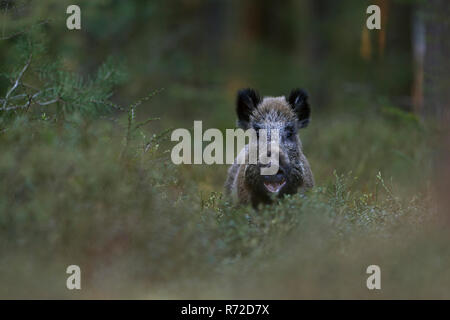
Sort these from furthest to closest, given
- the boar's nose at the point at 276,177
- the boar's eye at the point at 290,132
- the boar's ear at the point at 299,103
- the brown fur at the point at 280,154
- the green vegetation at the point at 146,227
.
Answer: the boar's ear at the point at 299,103
the boar's eye at the point at 290,132
the brown fur at the point at 280,154
the boar's nose at the point at 276,177
the green vegetation at the point at 146,227

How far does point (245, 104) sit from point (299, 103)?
683 millimetres

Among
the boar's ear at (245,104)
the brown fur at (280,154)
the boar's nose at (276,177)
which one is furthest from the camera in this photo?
the boar's ear at (245,104)

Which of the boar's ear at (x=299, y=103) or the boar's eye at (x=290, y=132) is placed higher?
the boar's ear at (x=299, y=103)

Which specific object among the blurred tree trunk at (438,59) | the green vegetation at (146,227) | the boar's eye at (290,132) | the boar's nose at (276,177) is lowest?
the green vegetation at (146,227)

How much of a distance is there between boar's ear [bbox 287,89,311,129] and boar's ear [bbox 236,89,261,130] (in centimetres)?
42

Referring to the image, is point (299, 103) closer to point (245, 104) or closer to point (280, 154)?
point (245, 104)

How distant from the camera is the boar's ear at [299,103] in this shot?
7.89 meters

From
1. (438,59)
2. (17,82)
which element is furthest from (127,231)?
(438,59)

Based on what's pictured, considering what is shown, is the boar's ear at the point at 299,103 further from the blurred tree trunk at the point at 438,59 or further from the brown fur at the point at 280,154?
the blurred tree trunk at the point at 438,59

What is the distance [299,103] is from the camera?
7.91 meters

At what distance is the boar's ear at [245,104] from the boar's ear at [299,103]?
1.39 ft

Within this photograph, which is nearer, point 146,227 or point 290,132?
point 146,227

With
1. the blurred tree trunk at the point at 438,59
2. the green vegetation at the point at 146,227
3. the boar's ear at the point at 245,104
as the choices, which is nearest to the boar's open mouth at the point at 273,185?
the green vegetation at the point at 146,227

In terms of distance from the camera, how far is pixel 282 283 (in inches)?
201
